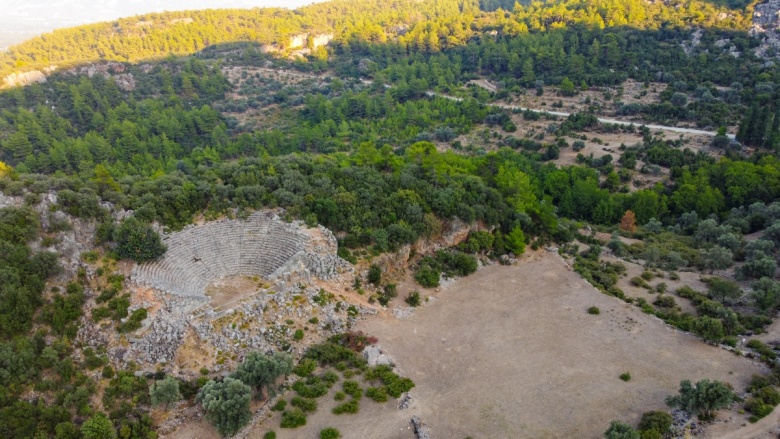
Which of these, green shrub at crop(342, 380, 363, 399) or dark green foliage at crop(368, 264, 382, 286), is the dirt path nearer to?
dark green foliage at crop(368, 264, 382, 286)

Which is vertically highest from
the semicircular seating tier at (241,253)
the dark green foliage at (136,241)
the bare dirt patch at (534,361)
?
the dark green foliage at (136,241)

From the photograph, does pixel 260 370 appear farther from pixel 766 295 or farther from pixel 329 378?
pixel 766 295

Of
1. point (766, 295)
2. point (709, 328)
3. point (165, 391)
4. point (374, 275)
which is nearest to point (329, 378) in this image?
point (165, 391)

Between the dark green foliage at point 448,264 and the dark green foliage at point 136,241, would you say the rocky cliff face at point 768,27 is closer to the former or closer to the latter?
the dark green foliage at point 448,264

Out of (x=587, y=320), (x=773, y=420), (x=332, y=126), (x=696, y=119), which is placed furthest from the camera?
(x=332, y=126)

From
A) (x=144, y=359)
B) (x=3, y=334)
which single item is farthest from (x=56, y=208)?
(x=144, y=359)

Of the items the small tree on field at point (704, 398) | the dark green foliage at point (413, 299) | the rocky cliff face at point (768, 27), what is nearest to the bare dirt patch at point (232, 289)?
the dark green foliage at point (413, 299)

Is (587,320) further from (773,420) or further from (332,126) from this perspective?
(332,126)
